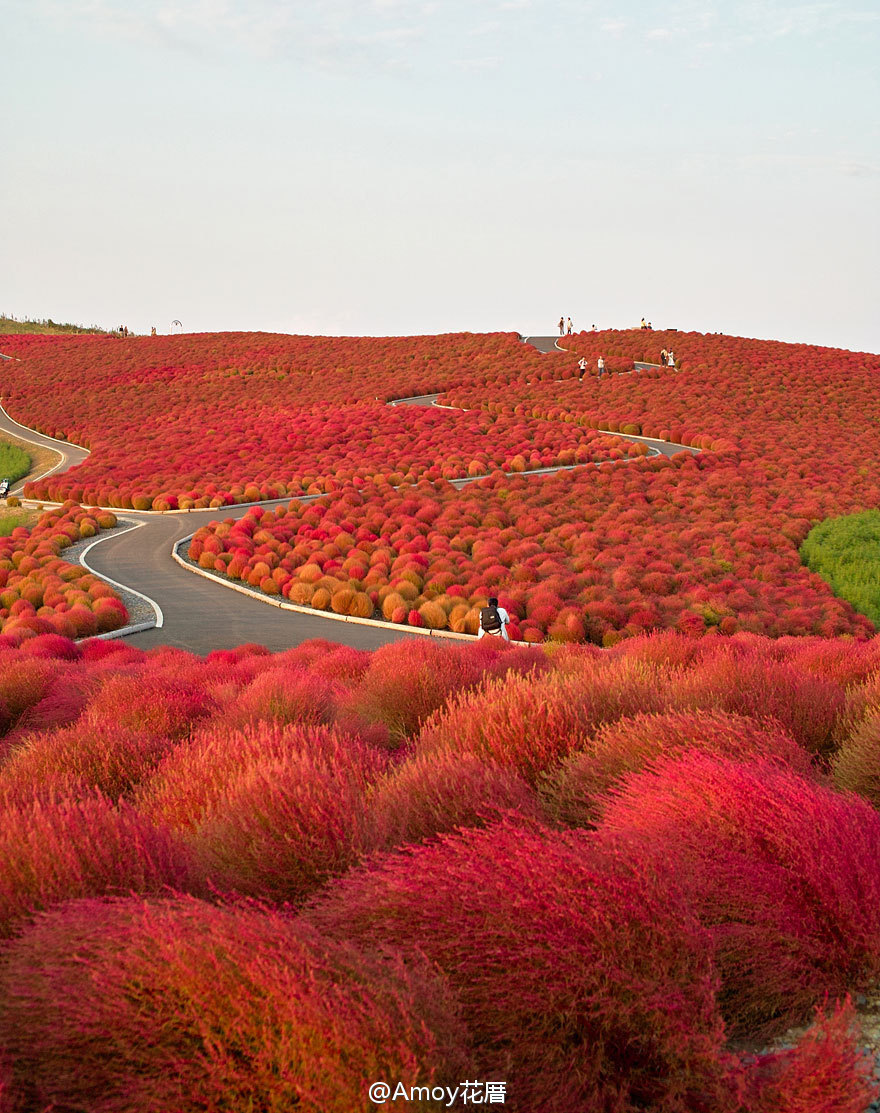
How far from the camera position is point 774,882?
3604 millimetres

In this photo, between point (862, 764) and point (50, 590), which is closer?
point (862, 764)

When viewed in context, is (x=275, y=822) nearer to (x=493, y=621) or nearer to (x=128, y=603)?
(x=493, y=621)

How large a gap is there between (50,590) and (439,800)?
14910 millimetres

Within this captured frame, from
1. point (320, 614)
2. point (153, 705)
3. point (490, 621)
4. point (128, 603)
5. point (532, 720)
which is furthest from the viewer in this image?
point (128, 603)

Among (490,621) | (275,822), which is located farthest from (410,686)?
(490,621)

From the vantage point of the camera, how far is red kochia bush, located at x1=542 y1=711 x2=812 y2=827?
4.73 metres

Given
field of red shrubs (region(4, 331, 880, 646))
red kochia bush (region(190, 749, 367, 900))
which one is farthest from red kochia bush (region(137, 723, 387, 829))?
field of red shrubs (region(4, 331, 880, 646))

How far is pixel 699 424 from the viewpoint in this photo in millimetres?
35938

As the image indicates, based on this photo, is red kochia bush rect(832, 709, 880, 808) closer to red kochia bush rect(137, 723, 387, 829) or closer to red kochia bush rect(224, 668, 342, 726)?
red kochia bush rect(137, 723, 387, 829)

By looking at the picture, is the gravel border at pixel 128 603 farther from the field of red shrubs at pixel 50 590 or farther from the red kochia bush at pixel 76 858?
the red kochia bush at pixel 76 858

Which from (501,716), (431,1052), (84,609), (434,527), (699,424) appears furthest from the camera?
(699,424)

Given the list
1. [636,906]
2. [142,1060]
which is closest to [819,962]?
[636,906]

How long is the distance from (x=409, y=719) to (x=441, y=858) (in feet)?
12.5

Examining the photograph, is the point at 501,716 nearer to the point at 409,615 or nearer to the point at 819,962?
the point at 819,962
